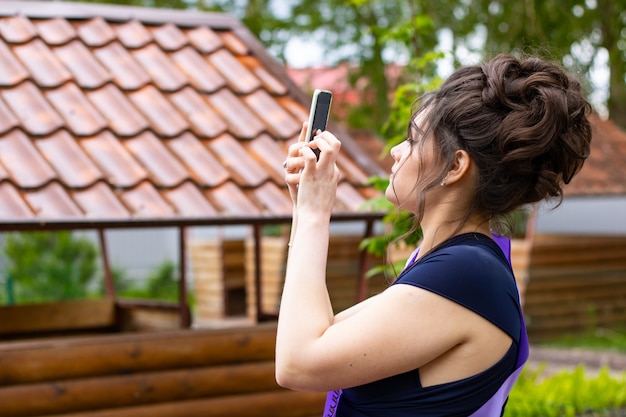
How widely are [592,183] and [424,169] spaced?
10807 mm

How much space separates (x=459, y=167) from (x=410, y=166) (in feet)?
0.37

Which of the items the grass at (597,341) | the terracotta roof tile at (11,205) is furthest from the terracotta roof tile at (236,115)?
the grass at (597,341)

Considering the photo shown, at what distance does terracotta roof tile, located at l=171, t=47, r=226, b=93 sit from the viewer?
484 centimetres

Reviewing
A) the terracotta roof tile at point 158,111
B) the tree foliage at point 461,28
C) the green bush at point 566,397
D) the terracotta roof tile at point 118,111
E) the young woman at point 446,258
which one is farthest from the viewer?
the tree foliage at point 461,28

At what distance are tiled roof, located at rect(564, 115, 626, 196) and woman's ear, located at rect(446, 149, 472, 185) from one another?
973cm

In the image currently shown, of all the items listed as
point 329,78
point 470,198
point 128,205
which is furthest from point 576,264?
point 470,198

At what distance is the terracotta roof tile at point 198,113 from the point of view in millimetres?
4523

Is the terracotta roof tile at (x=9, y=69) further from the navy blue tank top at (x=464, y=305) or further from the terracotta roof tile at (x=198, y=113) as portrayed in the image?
the navy blue tank top at (x=464, y=305)

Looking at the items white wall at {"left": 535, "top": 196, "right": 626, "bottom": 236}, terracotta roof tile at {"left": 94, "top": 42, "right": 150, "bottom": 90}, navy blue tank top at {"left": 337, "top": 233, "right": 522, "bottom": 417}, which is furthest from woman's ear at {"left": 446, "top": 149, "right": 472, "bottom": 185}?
white wall at {"left": 535, "top": 196, "right": 626, "bottom": 236}

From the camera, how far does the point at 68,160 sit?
4023 millimetres

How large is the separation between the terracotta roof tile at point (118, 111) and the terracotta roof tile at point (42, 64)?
0.62 feet

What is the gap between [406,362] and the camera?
5.05ft

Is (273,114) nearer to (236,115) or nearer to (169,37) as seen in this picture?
(236,115)

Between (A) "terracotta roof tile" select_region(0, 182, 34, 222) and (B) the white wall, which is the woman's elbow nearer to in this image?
(A) "terracotta roof tile" select_region(0, 182, 34, 222)
